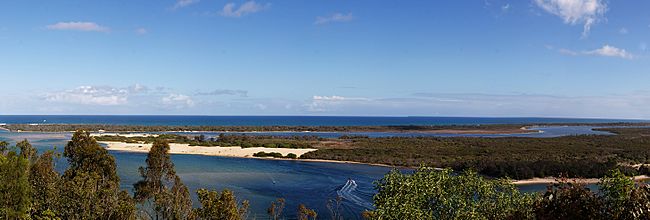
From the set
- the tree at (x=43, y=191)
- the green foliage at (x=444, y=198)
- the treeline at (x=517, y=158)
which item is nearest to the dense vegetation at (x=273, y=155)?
the treeline at (x=517, y=158)

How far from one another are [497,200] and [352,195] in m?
31.1

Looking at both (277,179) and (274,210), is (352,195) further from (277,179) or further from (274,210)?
(274,210)

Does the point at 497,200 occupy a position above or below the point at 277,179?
above

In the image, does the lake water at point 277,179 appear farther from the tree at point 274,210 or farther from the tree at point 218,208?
the tree at point 218,208

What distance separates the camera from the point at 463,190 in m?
23.2

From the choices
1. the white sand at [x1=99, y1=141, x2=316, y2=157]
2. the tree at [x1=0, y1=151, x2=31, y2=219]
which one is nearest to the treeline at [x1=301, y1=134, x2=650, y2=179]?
the white sand at [x1=99, y1=141, x2=316, y2=157]

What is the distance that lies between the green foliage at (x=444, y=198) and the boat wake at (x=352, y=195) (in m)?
23.1

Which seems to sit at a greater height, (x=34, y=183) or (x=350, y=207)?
(x=34, y=183)

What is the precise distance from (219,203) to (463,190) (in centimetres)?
1097

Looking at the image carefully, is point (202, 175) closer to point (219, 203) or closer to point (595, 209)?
point (219, 203)

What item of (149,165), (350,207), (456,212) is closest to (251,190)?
(350,207)

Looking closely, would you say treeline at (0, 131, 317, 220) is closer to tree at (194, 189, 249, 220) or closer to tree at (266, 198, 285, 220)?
tree at (194, 189, 249, 220)

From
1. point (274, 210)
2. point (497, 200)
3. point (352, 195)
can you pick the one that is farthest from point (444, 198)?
point (352, 195)

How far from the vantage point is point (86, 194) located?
2520 centimetres
